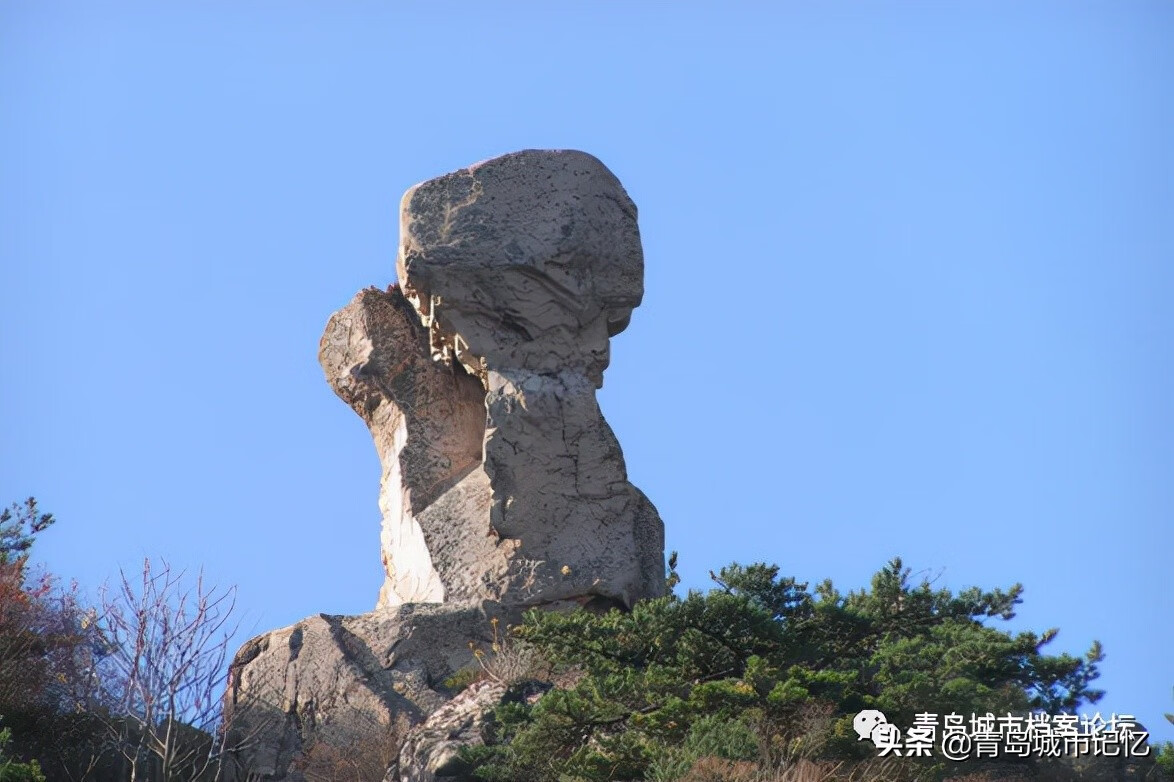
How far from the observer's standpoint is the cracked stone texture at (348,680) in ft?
66.7

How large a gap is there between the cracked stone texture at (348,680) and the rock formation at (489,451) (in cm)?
2

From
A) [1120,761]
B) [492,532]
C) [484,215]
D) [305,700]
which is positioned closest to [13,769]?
[305,700]

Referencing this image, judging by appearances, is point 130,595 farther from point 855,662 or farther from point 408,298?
point 855,662

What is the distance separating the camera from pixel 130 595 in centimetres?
2117

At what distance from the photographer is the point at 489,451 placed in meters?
21.3

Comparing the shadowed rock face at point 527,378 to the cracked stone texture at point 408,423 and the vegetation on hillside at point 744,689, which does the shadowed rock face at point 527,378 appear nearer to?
the cracked stone texture at point 408,423

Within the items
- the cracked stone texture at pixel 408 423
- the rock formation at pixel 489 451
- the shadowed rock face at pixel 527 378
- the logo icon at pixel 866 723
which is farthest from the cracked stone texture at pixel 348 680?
the logo icon at pixel 866 723

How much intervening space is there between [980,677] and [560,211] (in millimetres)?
5356

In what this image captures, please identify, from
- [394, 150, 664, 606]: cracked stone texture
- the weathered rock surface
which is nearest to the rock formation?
[394, 150, 664, 606]: cracked stone texture

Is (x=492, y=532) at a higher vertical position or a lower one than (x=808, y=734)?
higher

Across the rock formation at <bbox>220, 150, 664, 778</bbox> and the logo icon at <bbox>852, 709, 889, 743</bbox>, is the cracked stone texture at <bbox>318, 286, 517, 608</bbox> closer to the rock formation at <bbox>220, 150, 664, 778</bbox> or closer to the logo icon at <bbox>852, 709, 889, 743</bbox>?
the rock formation at <bbox>220, 150, 664, 778</bbox>

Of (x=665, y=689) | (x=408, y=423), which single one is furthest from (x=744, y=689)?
(x=408, y=423)

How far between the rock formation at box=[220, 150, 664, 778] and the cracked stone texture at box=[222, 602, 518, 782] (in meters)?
0.02

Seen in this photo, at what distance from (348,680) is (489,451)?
7.46ft
